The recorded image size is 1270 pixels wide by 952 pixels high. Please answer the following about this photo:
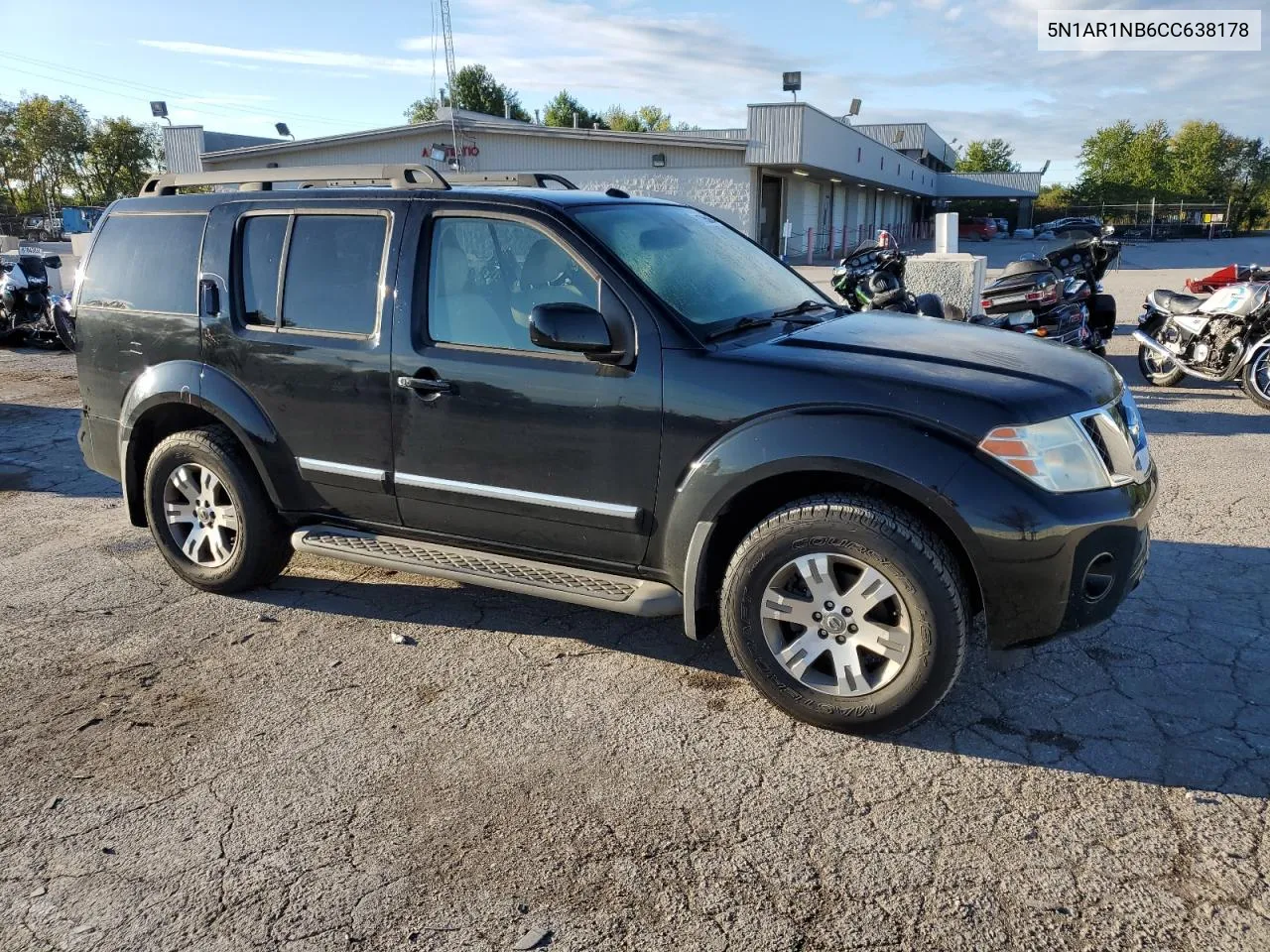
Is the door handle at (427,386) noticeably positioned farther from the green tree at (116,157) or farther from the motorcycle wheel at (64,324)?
the green tree at (116,157)

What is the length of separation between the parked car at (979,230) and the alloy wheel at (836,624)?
2507 inches

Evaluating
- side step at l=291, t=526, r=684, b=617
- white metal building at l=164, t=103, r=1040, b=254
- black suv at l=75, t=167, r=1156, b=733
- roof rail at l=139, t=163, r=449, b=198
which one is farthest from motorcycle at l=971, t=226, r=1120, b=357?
white metal building at l=164, t=103, r=1040, b=254

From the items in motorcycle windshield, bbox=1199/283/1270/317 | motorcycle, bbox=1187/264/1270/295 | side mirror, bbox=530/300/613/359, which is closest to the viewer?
side mirror, bbox=530/300/613/359

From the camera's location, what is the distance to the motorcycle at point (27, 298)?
1454cm

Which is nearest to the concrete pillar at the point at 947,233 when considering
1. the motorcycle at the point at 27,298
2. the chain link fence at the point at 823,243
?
the motorcycle at the point at 27,298

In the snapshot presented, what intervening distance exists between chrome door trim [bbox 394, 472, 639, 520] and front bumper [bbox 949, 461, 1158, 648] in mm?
1258

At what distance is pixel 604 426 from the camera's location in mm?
3734

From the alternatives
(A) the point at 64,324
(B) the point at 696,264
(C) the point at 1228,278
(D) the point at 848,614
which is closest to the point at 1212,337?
(C) the point at 1228,278

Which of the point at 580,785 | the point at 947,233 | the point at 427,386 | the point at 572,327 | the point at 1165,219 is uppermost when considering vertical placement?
the point at 1165,219

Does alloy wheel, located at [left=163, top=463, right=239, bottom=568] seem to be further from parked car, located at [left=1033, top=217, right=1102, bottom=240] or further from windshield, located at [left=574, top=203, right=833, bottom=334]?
parked car, located at [left=1033, top=217, right=1102, bottom=240]

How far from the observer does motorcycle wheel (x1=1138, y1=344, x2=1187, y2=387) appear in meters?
10.1

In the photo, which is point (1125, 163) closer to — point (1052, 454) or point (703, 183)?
point (703, 183)

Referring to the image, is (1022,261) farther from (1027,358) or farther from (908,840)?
(908,840)

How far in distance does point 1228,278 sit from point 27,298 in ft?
52.2
